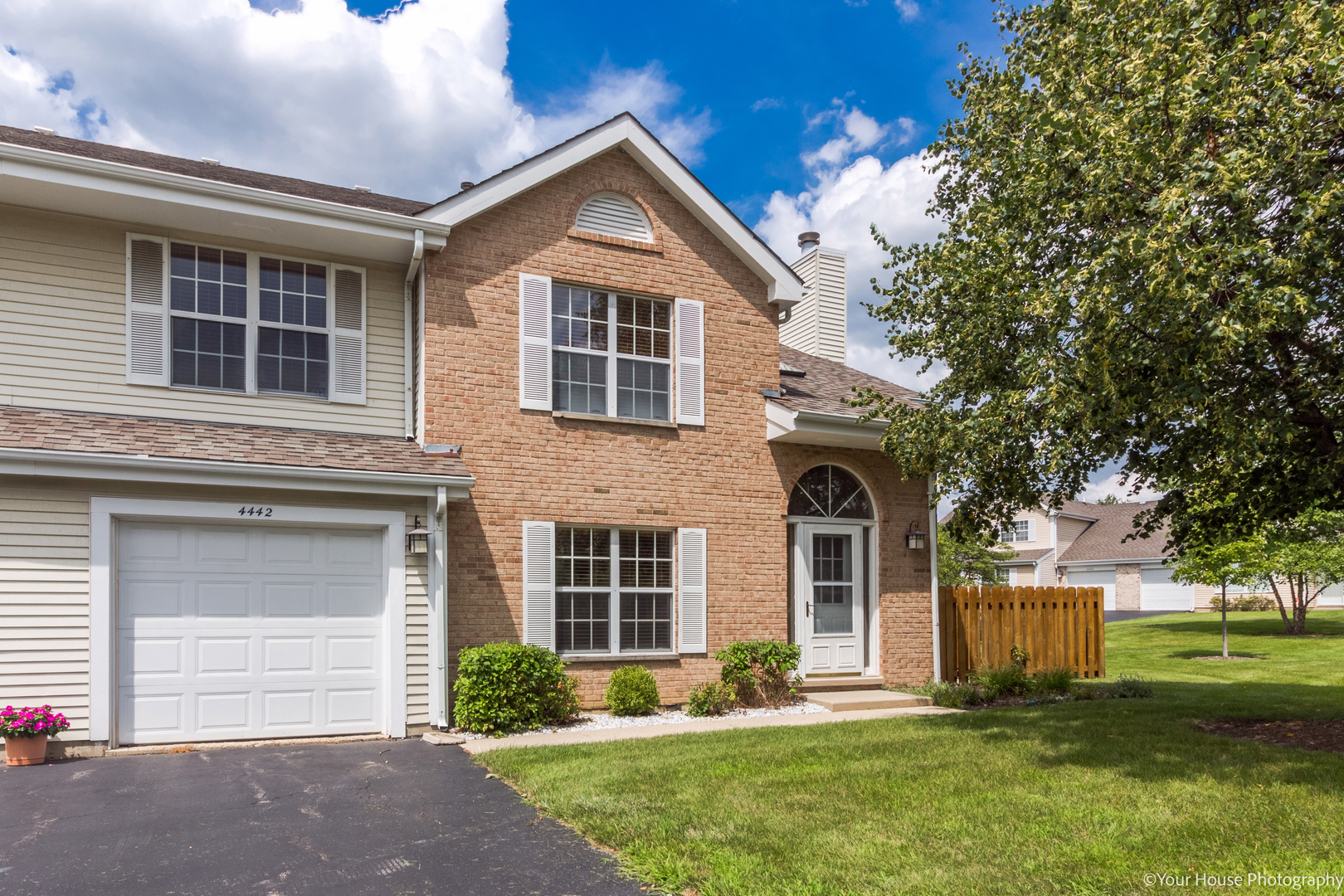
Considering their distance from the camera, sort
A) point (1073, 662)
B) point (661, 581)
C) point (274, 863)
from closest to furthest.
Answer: point (274, 863)
point (661, 581)
point (1073, 662)

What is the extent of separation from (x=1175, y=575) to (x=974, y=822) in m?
21.0

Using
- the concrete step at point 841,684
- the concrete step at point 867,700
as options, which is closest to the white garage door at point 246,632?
the concrete step at point 867,700

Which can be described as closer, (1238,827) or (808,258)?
(1238,827)

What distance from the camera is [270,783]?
7535mm

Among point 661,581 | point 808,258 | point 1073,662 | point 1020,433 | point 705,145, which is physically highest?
point 705,145

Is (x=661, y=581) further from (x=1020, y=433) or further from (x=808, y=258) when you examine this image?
(x=808, y=258)

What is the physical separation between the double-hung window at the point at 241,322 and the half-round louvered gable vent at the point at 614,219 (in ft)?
9.75

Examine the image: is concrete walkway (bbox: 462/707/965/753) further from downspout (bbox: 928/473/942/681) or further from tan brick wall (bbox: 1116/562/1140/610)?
tan brick wall (bbox: 1116/562/1140/610)

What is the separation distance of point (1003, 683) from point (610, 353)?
6878 mm

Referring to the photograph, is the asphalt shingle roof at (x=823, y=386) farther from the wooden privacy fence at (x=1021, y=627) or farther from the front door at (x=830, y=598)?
the wooden privacy fence at (x=1021, y=627)

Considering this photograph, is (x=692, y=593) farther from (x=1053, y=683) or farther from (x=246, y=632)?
(x=246, y=632)

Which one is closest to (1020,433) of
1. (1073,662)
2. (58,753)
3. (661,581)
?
(661,581)

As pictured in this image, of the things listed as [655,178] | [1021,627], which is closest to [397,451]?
[655,178]

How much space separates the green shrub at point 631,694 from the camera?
36.2 feet
